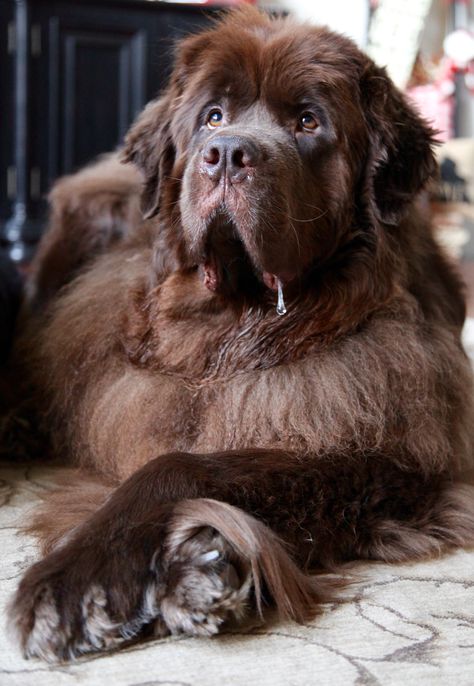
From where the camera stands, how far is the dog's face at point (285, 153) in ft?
6.68

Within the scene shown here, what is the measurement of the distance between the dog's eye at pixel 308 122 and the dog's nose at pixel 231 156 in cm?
25

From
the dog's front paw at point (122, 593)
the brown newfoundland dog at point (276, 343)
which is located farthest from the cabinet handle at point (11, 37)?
the dog's front paw at point (122, 593)

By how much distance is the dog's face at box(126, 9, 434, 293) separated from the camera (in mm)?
2035

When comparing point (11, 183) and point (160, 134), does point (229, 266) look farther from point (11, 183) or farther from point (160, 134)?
point (11, 183)

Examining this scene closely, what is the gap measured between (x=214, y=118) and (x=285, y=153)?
27 cm

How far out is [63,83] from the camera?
18.0ft

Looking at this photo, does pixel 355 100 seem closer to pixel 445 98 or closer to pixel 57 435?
pixel 57 435

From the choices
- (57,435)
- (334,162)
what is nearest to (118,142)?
(57,435)

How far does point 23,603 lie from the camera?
60.7 inches

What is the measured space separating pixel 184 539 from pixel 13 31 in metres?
4.44

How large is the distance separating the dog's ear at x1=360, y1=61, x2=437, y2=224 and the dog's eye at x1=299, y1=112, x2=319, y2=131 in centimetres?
15

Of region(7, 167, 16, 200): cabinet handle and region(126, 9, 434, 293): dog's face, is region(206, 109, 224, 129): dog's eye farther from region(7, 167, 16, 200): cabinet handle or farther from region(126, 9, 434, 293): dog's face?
region(7, 167, 16, 200): cabinet handle

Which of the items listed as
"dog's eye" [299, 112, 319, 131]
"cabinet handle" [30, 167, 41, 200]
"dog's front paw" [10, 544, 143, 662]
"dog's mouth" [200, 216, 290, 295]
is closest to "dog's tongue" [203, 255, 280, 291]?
"dog's mouth" [200, 216, 290, 295]

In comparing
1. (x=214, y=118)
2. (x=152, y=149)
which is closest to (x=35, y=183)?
(x=152, y=149)
